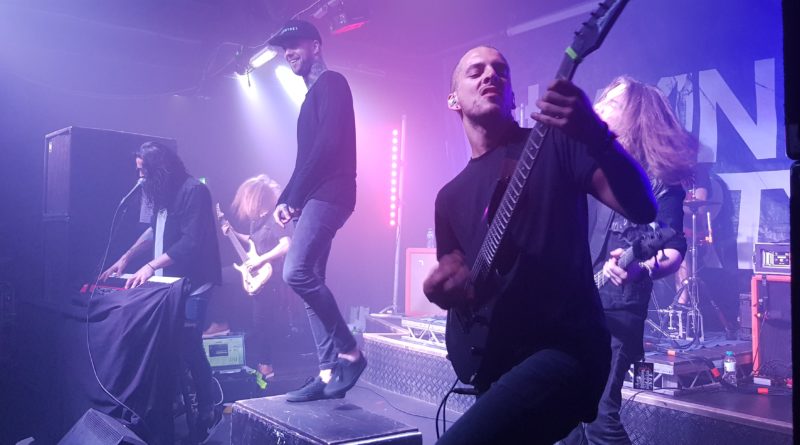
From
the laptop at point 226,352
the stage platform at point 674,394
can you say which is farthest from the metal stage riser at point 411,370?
the laptop at point 226,352

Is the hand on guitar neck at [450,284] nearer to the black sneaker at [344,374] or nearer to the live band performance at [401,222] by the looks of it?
the live band performance at [401,222]

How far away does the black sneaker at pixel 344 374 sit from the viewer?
3615 millimetres

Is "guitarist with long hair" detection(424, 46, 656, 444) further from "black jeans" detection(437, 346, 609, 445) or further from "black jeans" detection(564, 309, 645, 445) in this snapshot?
"black jeans" detection(564, 309, 645, 445)

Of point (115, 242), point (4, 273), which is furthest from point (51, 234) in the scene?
point (4, 273)

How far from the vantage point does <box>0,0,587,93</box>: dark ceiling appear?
7859mm

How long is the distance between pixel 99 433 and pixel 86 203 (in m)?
2.63

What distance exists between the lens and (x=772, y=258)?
5719mm

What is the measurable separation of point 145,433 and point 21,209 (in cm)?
499

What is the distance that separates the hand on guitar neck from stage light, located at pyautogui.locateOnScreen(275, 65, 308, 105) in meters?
8.61

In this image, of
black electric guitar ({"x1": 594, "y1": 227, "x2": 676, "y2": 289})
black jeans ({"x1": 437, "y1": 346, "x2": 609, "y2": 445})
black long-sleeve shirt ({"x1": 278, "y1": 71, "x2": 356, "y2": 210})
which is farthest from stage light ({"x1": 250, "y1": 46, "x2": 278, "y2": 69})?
black jeans ({"x1": 437, "y1": 346, "x2": 609, "y2": 445})

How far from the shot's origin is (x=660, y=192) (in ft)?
10.0

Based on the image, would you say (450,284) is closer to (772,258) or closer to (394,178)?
(772,258)

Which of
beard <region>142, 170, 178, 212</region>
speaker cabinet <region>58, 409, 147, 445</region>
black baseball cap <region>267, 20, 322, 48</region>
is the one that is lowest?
speaker cabinet <region>58, 409, 147, 445</region>

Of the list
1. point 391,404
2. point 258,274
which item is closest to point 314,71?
point 391,404
